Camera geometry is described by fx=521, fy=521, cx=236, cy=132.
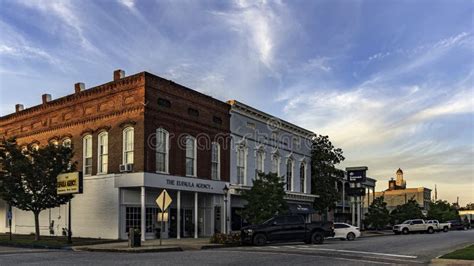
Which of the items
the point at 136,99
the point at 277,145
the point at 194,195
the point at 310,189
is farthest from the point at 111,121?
the point at 310,189

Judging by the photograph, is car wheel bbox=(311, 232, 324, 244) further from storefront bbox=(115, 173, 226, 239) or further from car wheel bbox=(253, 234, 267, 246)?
storefront bbox=(115, 173, 226, 239)

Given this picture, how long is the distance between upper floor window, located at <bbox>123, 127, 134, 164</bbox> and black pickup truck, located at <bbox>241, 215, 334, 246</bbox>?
884 centimetres

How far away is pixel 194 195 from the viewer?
3697 centimetres

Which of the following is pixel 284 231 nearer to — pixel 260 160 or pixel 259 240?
pixel 259 240

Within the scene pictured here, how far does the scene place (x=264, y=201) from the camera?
35.5 metres

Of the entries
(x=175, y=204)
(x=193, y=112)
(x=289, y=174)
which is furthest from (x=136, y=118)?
(x=289, y=174)

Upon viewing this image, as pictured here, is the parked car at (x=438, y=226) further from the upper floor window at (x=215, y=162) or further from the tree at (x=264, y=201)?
the upper floor window at (x=215, y=162)

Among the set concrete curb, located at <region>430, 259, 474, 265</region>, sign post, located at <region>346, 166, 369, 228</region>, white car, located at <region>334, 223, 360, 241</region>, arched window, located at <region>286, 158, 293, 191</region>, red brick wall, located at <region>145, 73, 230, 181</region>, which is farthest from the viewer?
sign post, located at <region>346, 166, 369, 228</region>

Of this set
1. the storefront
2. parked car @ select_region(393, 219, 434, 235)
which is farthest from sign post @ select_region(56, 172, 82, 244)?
parked car @ select_region(393, 219, 434, 235)

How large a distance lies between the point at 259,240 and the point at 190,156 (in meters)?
9.68

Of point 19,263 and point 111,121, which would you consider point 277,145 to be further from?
point 19,263

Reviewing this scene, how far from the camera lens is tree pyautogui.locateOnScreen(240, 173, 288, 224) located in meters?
35.2

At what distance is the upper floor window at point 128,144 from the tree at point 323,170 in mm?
25295

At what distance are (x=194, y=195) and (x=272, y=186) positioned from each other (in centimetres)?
561
